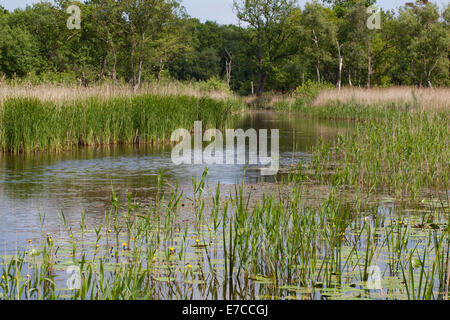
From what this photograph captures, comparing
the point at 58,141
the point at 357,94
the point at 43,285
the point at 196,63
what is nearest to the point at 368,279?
the point at 43,285

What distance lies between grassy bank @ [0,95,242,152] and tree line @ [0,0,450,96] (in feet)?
87.9

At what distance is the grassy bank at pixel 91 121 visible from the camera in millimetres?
14130

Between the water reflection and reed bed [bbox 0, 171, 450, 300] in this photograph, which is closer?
reed bed [bbox 0, 171, 450, 300]

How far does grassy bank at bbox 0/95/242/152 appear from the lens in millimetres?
14130

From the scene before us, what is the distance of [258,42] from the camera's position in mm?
69875

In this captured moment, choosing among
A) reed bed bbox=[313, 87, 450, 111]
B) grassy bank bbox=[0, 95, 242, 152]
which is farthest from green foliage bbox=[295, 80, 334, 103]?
grassy bank bbox=[0, 95, 242, 152]

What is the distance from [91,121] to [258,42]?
2200 inches

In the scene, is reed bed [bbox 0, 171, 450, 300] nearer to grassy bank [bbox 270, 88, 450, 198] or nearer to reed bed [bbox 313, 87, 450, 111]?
grassy bank [bbox 270, 88, 450, 198]

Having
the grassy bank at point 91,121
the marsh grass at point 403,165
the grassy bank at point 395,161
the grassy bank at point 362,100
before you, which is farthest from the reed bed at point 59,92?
the grassy bank at point 362,100

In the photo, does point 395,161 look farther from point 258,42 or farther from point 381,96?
point 258,42

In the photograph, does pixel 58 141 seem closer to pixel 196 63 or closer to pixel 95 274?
pixel 95 274

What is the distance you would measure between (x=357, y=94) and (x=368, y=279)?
2882 centimetres

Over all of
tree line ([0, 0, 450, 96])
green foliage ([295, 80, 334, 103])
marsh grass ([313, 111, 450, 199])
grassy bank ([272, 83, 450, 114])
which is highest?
tree line ([0, 0, 450, 96])

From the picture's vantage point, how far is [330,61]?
54531 mm
